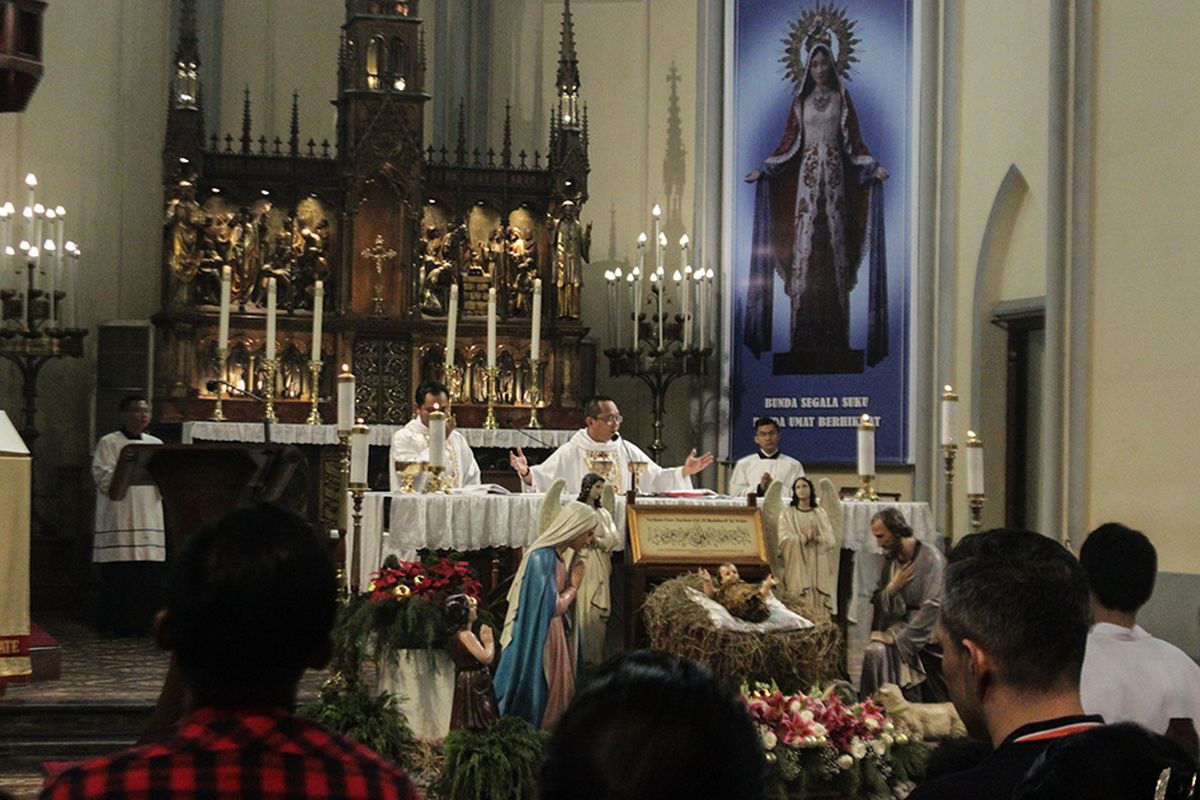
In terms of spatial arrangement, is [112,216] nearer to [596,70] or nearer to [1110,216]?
[596,70]

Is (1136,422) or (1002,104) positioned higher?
(1002,104)

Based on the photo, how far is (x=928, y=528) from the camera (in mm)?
10141

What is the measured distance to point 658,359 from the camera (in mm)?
14141

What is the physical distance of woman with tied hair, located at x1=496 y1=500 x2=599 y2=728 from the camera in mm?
8320

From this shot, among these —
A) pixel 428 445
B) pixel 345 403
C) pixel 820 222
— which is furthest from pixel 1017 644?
pixel 820 222

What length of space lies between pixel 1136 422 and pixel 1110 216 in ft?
4.40

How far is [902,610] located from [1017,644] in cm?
643

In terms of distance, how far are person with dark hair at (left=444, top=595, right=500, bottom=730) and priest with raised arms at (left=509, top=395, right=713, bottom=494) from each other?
333cm

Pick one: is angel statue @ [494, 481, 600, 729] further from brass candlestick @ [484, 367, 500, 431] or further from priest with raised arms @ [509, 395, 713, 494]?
brass candlestick @ [484, 367, 500, 431]

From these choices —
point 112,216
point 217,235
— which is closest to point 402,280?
point 217,235

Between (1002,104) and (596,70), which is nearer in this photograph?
(1002,104)

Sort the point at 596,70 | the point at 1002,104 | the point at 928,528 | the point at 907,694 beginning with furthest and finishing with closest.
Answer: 1. the point at 596,70
2. the point at 1002,104
3. the point at 928,528
4. the point at 907,694

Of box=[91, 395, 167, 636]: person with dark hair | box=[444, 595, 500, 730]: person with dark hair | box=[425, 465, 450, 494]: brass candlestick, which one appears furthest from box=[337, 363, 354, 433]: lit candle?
box=[91, 395, 167, 636]: person with dark hair

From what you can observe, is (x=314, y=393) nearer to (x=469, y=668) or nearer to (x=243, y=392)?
(x=243, y=392)
